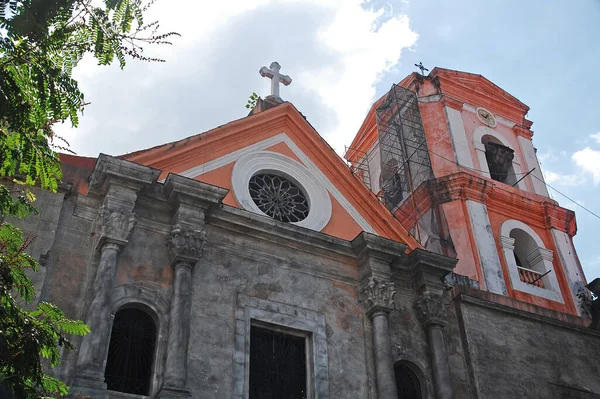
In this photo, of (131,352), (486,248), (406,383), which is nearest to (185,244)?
(131,352)

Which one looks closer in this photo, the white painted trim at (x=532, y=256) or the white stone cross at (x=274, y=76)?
the white stone cross at (x=274, y=76)

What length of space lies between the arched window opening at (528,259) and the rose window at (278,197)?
6.95m

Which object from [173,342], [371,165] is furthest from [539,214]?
[173,342]

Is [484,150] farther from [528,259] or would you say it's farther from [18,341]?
[18,341]

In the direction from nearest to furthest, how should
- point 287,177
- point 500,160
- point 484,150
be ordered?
1. point 287,177
2. point 484,150
3. point 500,160

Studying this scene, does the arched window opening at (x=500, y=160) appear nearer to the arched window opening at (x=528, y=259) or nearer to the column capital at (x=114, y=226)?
the arched window opening at (x=528, y=259)

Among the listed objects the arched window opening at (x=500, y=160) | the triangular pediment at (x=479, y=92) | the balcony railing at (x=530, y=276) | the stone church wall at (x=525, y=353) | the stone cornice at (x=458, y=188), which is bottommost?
the stone church wall at (x=525, y=353)

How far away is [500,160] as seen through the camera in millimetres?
20688

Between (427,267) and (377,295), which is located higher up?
(427,267)

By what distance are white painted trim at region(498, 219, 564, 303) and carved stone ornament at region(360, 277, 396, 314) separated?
18.5 feet

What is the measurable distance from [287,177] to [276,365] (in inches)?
161

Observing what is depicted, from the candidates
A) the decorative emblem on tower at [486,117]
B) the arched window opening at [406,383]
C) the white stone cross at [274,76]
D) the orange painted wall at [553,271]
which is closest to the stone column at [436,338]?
the arched window opening at [406,383]

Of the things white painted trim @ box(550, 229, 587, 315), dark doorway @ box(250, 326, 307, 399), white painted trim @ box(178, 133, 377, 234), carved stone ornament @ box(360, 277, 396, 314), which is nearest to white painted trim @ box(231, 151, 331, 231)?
white painted trim @ box(178, 133, 377, 234)

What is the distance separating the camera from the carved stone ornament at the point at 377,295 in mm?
12422
